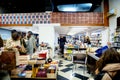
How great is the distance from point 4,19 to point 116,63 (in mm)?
8285

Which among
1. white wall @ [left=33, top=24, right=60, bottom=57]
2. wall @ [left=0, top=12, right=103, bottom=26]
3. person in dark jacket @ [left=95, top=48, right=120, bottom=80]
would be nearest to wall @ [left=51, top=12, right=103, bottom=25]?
wall @ [left=0, top=12, right=103, bottom=26]

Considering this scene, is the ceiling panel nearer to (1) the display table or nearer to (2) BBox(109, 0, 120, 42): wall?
(2) BBox(109, 0, 120, 42): wall

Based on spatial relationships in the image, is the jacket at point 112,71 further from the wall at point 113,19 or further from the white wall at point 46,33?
the white wall at point 46,33

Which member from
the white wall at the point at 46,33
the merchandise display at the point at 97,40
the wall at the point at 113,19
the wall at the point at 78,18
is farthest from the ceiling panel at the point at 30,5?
the merchandise display at the point at 97,40

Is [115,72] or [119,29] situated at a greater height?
[119,29]

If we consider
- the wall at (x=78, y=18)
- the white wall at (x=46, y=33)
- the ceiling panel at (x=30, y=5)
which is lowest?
the white wall at (x=46, y=33)

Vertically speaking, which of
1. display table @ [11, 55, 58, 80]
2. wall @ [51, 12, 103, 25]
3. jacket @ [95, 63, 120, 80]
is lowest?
display table @ [11, 55, 58, 80]

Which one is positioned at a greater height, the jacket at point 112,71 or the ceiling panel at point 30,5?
the ceiling panel at point 30,5

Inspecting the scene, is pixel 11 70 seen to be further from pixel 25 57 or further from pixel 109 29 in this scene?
pixel 109 29

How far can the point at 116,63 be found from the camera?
1905mm

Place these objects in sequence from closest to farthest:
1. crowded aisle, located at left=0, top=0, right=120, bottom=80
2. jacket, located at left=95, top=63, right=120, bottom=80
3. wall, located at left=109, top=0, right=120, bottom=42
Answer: jacket, located at left=95, top=63, right=120, bottom=80
crowded aisle, located at left=0, top=0, right=120, bottom=80
wall, located at left=109, top=0, right=120, bottom=42

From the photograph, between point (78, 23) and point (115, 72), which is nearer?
point (115, 72)

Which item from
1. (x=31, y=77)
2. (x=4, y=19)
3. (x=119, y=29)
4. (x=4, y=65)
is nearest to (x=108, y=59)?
(x=31, y=77)

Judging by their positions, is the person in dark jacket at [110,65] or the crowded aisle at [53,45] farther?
the crowded aisle at [53,45]
